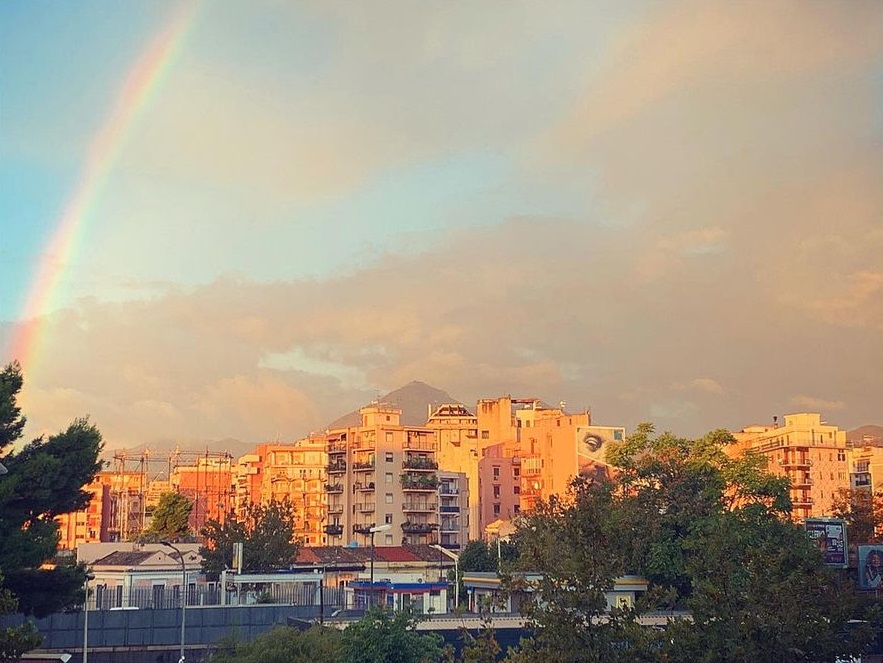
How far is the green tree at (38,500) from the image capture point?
31422 millimetres

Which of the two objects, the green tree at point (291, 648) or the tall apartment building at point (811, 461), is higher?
the tall apartment building at point (811, 461)

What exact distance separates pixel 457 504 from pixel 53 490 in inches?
2992

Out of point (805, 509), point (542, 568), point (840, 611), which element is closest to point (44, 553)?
point (542, 568)

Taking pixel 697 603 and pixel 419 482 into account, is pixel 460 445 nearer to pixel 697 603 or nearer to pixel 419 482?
pixel 419 482

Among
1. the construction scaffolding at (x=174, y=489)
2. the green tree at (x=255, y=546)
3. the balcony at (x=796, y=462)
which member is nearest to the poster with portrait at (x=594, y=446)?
the balcony at (x=796, y=462)

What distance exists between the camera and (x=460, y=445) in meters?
133

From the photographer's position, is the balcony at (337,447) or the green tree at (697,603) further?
the balcony at (337,447)

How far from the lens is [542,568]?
2027 centimetres

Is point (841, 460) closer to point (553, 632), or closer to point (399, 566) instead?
point (399, 566)

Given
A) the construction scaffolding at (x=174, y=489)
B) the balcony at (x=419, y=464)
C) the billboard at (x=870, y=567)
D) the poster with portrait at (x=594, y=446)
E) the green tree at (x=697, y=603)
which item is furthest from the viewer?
the construction scaffolding at (x=174, y=489)

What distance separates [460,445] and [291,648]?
10209 cm

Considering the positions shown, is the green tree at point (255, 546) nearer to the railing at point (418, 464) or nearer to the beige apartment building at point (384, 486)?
the beige apartment building at point (384, 486)

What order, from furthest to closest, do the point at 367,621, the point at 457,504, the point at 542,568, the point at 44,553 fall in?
the point at 457,504 < the point at 44,553 < the point at 367,621 < the point at 542,568

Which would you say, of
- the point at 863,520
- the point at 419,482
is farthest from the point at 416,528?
the point at 863,520
